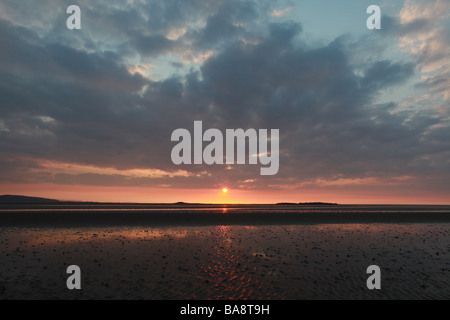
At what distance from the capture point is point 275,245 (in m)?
26.5

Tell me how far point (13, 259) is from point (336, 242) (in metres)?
31.9

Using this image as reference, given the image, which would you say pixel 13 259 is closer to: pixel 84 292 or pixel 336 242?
pixel 84 292

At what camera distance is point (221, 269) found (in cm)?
1745

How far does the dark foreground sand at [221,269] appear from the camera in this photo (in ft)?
43.2

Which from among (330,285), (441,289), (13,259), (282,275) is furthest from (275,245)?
(13,259)

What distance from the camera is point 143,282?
48.1 ft

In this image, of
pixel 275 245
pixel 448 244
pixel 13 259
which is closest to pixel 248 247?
pixel 275 245

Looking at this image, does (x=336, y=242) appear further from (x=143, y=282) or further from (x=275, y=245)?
(x=143, y=282)

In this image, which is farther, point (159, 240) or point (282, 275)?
point (159, 240)

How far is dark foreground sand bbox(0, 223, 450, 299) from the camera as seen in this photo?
1317 centimetres

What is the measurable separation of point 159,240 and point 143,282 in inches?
595
